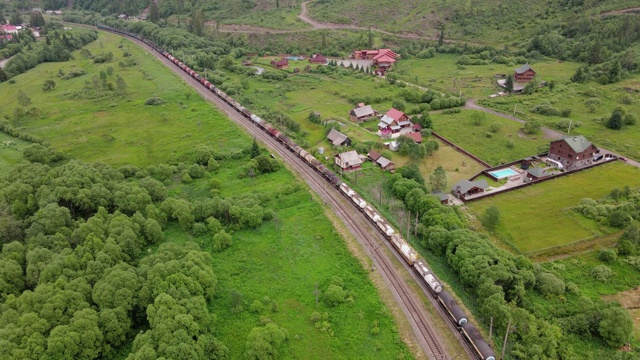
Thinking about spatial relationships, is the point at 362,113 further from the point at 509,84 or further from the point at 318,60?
the point at 318,60

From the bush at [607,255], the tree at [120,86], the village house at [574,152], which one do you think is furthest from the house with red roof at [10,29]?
the bush at [607,255]

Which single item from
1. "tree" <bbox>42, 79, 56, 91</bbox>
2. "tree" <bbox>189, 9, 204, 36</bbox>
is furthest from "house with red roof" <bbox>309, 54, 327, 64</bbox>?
"tree" <bbox>42, 79, 56, 91</bbox>

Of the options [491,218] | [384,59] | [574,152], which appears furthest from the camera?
[384,59]

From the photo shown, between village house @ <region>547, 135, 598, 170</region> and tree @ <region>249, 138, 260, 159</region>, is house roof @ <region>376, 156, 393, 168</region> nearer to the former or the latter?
tree @ <region>249, 138, 260, 159</region>

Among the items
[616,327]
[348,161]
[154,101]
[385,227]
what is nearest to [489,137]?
[348,161]

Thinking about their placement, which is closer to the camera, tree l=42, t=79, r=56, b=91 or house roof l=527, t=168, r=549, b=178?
house roof l=527, t=168, r=549, b=178
